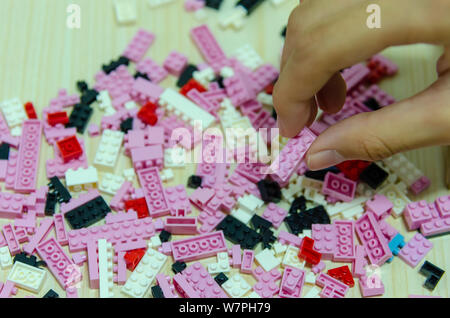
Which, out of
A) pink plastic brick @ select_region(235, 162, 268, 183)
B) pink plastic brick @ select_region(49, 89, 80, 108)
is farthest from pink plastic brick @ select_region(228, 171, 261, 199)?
pink plastic brick @ select_region(49, 89, 80, 108)

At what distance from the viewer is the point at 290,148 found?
59.1 inches

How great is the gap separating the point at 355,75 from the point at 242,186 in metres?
0.54

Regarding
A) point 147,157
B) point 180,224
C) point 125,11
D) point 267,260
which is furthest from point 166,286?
point 125,11

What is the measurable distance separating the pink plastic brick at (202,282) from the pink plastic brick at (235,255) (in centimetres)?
8

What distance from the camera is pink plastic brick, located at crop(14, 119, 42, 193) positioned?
60.2 inches

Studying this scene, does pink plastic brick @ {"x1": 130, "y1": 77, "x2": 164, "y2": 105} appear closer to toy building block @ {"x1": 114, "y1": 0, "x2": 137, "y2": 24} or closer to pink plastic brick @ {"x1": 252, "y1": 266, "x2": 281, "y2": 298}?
toy building block @ {"x1": 114, "y1": 0, "x2": 137, "y2": 24}

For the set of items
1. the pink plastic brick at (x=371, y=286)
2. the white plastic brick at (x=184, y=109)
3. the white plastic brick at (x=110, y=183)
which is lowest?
the pink plastic brick at (x=371, y=286)

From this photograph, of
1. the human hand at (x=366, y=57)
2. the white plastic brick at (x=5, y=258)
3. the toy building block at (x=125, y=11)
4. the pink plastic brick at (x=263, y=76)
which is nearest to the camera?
the human hand at (x=366, y=57)

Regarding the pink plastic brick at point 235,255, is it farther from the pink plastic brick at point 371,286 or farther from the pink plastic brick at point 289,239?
the pink plastic brick at point 371,286

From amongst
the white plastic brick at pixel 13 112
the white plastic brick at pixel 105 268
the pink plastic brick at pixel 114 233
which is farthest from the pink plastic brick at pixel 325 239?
the white plastic brick at pixel 13 112

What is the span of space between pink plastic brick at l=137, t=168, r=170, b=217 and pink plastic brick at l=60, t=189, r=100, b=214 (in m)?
0.14

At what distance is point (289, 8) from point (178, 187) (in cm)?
82

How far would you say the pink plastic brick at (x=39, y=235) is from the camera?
1437 millimetres
